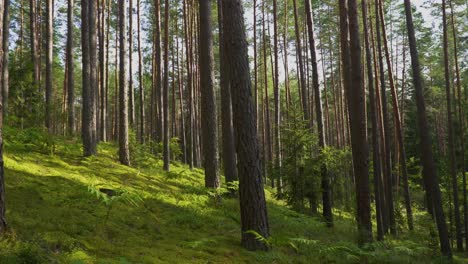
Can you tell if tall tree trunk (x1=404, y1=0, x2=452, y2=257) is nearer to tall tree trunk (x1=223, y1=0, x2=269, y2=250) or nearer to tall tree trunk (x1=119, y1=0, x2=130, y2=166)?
tall tree trunk (x1=223, y1=0, x2=269, y2=250)

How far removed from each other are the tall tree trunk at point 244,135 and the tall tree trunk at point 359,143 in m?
3.52

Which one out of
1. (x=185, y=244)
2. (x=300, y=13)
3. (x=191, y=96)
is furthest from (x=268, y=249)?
(x=300, y=13)

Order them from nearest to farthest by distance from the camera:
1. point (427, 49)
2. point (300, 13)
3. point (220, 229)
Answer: point (220, 229), point (300, 13), point (427, 49)

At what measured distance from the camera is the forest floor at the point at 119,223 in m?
4.95

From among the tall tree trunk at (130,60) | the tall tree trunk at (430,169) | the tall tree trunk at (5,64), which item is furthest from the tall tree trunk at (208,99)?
the tall tree trunk at (130,60)

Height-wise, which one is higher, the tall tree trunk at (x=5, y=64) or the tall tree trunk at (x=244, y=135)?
the tall tree trunk at (x=5, y=64)

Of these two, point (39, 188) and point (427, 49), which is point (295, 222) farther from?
point (427, 49)

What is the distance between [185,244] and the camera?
6.12m

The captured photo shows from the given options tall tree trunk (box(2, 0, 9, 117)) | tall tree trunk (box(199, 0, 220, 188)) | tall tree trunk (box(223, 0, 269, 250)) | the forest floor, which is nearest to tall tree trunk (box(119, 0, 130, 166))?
the forest floor

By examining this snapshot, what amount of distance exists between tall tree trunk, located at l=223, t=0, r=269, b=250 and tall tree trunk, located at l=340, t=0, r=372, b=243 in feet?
11.5

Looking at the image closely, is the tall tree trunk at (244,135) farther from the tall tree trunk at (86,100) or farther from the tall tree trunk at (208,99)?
the tall tree trunk at (86,100)

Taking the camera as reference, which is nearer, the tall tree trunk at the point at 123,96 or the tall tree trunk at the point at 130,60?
the tall tree trunk at the point at 123,96

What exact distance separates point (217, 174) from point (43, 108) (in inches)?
260

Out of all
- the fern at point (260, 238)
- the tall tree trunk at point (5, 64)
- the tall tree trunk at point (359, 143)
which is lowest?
the fern at point (260, 238)
